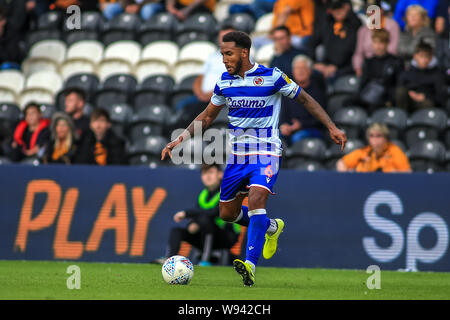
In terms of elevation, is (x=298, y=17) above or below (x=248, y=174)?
above

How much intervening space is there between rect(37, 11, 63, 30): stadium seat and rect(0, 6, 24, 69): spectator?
76 centimetres

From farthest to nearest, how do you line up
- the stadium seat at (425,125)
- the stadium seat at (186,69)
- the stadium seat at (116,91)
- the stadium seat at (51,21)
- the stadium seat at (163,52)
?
the stadium seat at (51,21), the stadium seat at (163,52), the stadium seat at (186,69), the stadium seat at (116,91), the stadium seat at (425,125)

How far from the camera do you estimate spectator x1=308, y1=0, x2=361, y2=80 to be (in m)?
15.6

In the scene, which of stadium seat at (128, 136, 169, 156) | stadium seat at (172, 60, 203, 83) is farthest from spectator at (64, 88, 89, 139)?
stadium seat at (172, 60, 203, 83)

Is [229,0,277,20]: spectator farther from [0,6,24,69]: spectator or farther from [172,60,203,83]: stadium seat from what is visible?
[0,6,24,69]: spectator

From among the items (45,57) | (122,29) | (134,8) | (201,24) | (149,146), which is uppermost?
(134,8)

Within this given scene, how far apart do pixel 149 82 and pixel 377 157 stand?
17.2ft

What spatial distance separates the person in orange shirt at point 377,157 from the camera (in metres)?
12.8

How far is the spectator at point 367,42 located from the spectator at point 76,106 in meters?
4.71

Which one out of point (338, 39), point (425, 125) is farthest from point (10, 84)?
point (425, 125)

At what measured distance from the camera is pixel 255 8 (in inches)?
704

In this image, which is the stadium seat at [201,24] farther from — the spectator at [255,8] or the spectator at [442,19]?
the spectator at [442,19]

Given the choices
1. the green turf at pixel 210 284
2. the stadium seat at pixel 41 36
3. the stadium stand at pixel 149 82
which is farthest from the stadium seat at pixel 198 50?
the green turf at pixel 210 284

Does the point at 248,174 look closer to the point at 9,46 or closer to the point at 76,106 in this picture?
the point at 76,106
